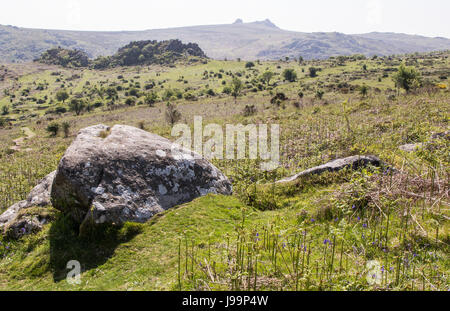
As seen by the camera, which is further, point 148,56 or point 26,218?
point 148,56

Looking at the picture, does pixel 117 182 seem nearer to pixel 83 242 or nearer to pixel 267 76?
pixel 83 242

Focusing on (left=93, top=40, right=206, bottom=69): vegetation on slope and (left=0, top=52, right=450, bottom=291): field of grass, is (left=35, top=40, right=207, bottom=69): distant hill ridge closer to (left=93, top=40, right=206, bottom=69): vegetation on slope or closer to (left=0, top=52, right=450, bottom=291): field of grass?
(left=93, top=40, right=206, bottom=69): vegetation on slope

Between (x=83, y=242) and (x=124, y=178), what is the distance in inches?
63.1

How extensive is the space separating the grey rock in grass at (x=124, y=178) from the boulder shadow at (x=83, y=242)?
0.19 metres

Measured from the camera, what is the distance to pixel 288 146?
1577cm

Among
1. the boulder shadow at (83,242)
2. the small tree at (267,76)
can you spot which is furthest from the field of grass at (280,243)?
the small tree at (267,76)

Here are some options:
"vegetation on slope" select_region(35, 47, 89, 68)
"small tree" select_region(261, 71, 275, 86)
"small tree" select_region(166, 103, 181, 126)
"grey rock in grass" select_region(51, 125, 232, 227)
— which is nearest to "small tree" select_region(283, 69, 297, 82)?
"small tree" select_region(261, 71, 275, 86)

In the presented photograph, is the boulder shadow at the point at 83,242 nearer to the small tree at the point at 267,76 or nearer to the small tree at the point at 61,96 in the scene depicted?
the small tree at the point at 267,76

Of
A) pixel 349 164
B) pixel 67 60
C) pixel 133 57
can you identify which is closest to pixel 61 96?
pixel 349 164

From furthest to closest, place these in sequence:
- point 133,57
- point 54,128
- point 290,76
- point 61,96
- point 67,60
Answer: point 133,57, point 67,60, point 61,96, point 290,76, point 54,128

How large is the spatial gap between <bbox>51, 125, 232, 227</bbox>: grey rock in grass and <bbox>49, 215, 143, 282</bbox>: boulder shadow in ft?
0.62

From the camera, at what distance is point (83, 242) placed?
5.54m

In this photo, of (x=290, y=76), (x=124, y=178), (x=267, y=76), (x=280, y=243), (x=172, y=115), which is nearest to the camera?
(x=280, y=243)
